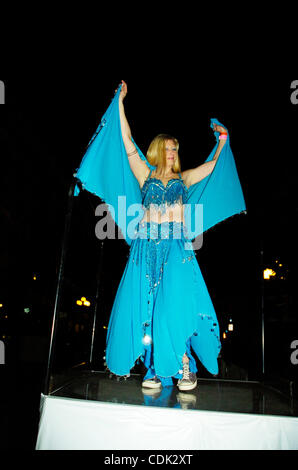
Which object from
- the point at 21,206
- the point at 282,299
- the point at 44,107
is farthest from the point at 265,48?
the point at 282,299

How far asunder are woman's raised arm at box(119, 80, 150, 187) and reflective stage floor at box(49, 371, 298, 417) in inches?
48.3

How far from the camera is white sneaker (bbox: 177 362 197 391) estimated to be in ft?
4.97

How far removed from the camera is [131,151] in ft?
6.24

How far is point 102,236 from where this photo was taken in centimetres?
264

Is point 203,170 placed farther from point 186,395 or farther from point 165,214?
point 186,395

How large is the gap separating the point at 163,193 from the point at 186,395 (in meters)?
1.10

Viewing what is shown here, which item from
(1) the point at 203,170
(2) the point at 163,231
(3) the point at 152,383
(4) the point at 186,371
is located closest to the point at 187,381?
(4) the point at 186,371

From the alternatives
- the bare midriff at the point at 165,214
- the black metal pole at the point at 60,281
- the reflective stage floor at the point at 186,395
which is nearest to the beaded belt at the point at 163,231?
the bare midriff at the point at 165,214

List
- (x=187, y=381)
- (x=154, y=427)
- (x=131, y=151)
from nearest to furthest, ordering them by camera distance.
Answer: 1. (x=154, y=427)
2. (x=187, y=381)
3. (x=131, y=151)

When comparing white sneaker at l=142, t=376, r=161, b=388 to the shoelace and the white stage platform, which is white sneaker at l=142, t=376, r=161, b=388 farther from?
the white stage platform

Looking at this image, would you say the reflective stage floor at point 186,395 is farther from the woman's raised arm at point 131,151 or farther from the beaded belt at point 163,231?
the woman's raised arm at point 131,151

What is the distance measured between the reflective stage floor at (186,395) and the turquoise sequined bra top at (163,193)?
100 cm

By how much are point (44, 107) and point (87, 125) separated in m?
0.41
